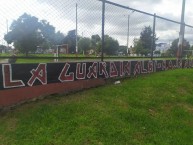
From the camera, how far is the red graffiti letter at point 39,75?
5.35 meters

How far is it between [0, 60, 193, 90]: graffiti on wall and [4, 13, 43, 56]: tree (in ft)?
1.53

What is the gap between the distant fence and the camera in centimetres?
495

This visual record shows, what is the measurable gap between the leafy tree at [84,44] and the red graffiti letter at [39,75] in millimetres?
1512

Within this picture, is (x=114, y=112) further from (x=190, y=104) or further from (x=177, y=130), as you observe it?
(x=190, y=104)

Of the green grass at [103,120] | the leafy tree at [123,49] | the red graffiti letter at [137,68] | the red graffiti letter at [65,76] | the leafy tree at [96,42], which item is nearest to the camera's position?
the green grass at [103,120]

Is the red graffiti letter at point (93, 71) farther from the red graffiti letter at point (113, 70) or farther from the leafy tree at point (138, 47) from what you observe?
the leafy tree at point (138, 47)

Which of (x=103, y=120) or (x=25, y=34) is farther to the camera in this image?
(x=25, y=34)

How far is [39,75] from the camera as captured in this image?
5.50 meters

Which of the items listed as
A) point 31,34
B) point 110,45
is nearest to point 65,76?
point 31,34

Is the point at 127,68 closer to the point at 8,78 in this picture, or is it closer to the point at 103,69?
the point at 103,69

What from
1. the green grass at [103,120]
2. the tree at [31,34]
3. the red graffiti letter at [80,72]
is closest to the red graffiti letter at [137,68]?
the green grass at [103,120]

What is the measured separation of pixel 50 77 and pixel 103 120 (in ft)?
5.37

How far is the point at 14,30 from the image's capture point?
17.4 ft

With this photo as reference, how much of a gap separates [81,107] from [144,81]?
10.2 feet
